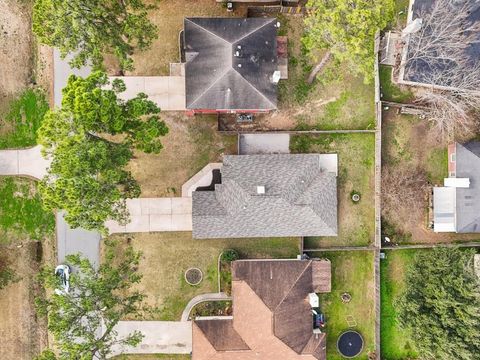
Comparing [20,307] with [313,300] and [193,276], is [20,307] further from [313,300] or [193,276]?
[313,300]

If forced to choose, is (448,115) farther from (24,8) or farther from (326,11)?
(24,8)

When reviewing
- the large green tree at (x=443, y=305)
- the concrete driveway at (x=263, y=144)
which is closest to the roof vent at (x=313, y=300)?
the large green tree at (x=443, y=305)

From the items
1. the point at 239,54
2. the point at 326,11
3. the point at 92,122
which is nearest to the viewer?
the point at 92,122

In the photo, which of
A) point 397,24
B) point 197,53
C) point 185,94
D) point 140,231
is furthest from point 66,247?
point 397,24

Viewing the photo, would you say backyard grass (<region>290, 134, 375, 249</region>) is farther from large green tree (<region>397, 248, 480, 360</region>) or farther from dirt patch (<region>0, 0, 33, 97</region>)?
dirt patch (<region>0, 0, 33, 97</region>)

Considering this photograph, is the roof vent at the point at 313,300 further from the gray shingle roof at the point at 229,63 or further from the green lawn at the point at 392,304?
the gray shingle roof at the point at 229,63
